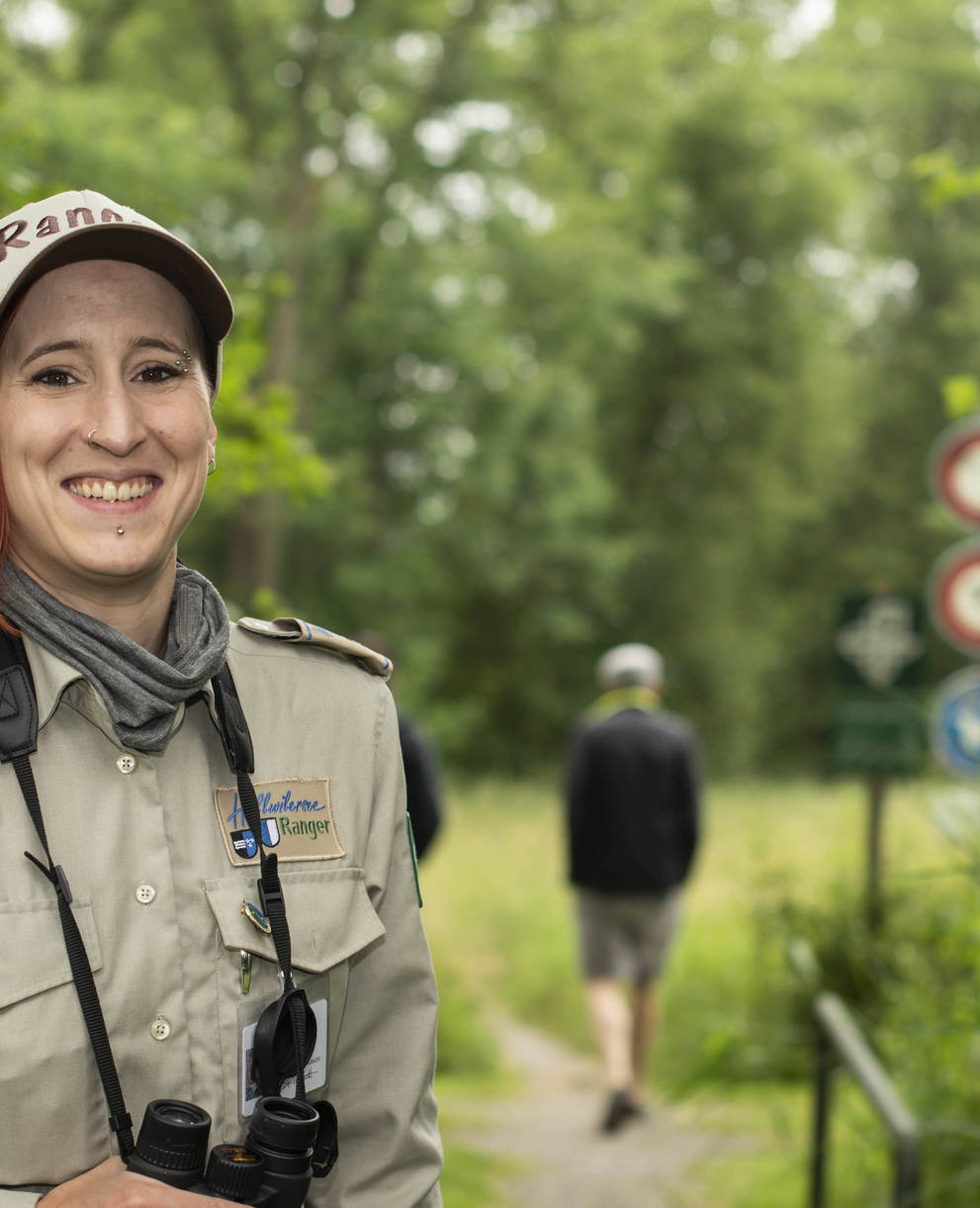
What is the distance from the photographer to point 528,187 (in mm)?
20375

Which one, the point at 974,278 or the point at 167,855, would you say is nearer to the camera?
the point at 167,855

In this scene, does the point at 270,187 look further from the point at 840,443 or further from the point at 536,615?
the point at 840,443

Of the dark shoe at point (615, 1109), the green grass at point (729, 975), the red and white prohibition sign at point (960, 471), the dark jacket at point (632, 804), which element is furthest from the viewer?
the dark jacket at point (632, 804)

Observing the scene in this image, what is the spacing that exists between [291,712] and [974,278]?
110 feet

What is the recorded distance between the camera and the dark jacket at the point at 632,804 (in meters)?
7.09

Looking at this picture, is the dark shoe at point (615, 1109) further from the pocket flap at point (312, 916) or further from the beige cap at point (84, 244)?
the beige cap at point (84, 244)

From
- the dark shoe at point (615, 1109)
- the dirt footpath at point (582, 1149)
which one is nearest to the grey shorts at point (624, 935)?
the dark shoe at point (615, 1109)

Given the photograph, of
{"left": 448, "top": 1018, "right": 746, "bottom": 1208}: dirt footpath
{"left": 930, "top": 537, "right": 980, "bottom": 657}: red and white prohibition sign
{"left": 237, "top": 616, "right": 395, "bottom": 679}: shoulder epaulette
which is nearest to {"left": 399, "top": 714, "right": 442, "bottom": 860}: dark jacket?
{"left": 448, "top": 1018, "right": 746, "bottom": 1208}: dirt footpath

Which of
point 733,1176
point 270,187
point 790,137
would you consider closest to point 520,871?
point 733,1176

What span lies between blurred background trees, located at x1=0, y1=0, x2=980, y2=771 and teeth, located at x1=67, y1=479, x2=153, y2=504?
2012 mm

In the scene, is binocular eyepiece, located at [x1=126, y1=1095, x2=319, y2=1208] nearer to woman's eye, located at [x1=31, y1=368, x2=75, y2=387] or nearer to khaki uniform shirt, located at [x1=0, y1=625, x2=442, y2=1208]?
khaki uniform shirt, located at [x1=0, y1=625, x2=442, y2=1208]

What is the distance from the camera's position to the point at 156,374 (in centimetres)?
171

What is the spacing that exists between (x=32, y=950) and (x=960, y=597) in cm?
507

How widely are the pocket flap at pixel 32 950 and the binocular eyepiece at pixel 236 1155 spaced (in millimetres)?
162
